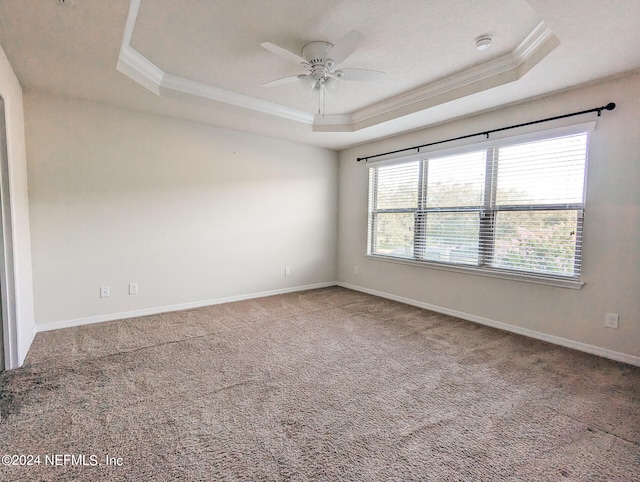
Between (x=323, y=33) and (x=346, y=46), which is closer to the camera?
(x=346, y=46)

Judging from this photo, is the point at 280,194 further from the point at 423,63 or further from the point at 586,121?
the point at 586,121

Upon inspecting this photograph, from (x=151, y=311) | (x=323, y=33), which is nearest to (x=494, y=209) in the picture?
(x=323, y=33)

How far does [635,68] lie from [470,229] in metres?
1.89

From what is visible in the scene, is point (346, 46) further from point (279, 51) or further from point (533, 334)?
point (533, 334)

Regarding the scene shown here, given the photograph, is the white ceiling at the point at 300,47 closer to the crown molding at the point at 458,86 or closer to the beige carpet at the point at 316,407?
the crown molding at the point at 458,86

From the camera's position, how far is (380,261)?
4.74 m

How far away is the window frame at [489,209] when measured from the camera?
285 centimetres

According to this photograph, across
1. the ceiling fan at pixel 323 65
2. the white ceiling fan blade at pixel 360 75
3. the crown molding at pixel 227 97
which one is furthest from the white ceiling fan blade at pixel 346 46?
the crown molding at pixel 227 97

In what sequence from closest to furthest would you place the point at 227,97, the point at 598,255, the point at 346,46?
the point at 346,46
the point at 598,255
the point at 227,97

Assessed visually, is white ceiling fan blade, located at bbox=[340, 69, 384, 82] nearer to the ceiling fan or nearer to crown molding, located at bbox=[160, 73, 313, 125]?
the ceiling fan

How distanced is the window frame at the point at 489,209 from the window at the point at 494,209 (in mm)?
11

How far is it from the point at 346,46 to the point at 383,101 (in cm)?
168

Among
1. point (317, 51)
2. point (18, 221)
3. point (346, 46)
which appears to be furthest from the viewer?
point (18, 221)

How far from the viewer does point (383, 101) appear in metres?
3.67
